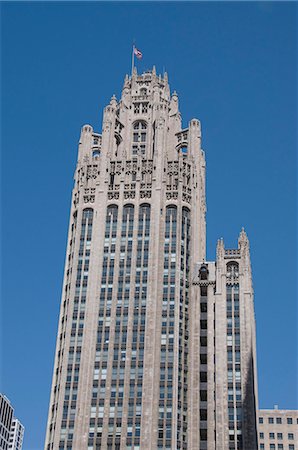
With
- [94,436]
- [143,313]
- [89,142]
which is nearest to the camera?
[94,436]

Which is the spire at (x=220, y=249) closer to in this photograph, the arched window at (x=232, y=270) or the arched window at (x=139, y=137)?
the arched window at (x=232, y=270)

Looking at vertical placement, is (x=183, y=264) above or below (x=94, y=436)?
above

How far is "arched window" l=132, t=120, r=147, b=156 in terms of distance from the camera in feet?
625

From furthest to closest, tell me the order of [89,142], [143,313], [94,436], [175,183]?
[89,142] → [175,183] → [143,313] → [94,436]

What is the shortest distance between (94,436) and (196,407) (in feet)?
68.0

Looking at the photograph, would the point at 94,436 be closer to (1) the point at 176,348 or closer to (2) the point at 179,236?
(1) the point at 176,348

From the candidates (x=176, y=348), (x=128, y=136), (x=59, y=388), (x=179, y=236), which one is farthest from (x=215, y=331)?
(x=128, y=136)

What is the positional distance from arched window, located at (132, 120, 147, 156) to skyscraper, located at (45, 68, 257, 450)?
4.84 ft

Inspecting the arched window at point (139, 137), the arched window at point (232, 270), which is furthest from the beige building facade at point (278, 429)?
the arched window at point (139, 137)

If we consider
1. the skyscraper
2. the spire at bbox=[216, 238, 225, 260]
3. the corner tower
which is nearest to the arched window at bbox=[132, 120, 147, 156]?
the corner tower

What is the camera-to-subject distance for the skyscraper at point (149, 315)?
148 m

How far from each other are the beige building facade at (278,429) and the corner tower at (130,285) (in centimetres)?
4448

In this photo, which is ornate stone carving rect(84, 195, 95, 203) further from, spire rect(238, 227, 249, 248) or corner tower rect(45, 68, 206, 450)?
spire rect(238, 227, 249, 248)

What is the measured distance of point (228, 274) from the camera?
167 meters
